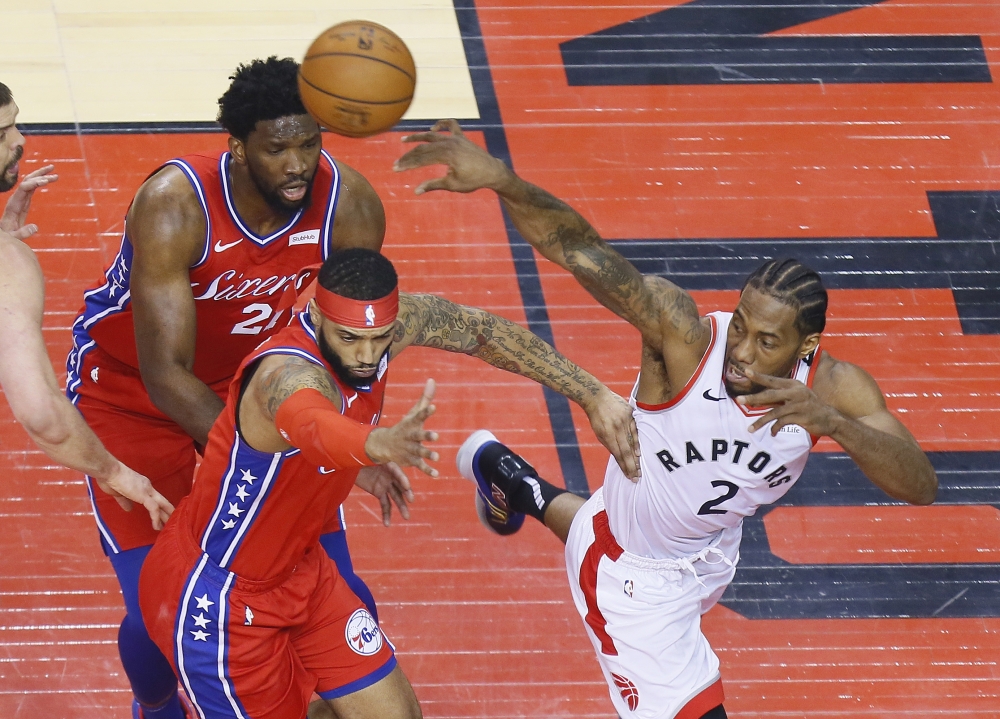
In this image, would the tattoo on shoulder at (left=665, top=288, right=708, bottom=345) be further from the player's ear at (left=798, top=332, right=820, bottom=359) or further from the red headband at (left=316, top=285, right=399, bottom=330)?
the red headband at (left=316, top=285, right=399, bottom=330)

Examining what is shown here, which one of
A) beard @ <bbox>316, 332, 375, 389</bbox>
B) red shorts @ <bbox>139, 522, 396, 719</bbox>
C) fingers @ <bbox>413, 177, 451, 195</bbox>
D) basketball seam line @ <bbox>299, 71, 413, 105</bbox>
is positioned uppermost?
basketball seam line @ <bbox>299, 71, 413, 105</bbox>

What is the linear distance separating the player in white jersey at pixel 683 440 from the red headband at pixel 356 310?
1.62 ft

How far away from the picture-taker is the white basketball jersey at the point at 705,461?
4.07m

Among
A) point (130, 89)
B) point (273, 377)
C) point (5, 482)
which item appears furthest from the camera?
point (130, 89)

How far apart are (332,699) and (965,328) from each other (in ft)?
13.1

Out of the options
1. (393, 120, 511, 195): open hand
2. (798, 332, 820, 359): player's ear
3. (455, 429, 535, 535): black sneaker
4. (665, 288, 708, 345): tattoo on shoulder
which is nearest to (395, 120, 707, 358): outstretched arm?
(665, 288, 708, 345): tattoo on shoulder

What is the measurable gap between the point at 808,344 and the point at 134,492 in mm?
2299

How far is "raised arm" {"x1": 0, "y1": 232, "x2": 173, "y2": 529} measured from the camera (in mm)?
3498

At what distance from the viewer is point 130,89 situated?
22.7ft

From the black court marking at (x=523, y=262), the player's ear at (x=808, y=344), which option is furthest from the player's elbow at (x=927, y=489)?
the black court marking at (x=523, y=262)

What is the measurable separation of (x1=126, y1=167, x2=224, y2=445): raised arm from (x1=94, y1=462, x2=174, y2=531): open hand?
29 cm

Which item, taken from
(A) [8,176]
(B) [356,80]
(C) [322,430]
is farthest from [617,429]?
(A) [8,176]

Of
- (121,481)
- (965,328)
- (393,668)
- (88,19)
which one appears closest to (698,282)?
(965,328)

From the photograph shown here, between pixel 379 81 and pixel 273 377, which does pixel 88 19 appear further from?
pixel 273 377
